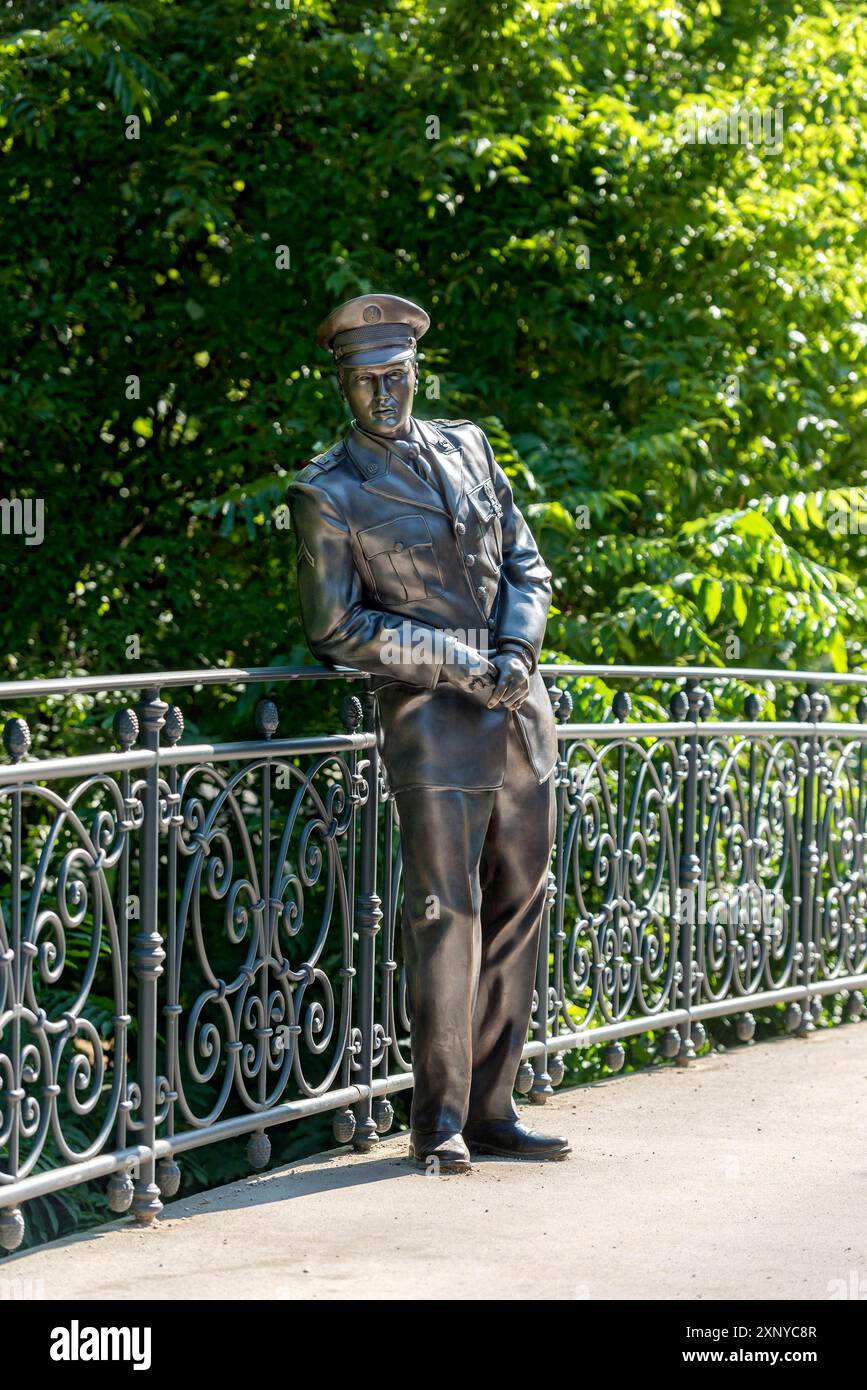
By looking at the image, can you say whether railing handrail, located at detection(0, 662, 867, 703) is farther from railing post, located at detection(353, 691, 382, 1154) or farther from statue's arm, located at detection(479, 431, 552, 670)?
statue's arm, located at detection(479, 431, 552, 670)

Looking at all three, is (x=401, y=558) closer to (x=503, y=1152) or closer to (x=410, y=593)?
(x=410, y=593)

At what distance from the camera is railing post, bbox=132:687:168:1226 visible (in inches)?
174

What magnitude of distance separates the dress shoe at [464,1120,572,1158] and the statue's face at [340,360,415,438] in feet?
6.49

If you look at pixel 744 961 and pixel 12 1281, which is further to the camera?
pixel 744 961

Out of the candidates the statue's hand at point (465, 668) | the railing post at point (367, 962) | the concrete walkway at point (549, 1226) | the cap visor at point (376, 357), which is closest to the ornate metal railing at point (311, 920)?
the railing post at point (367, 962)

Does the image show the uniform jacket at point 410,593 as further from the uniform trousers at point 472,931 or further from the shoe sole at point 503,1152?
the shoe sole at point 503,1152

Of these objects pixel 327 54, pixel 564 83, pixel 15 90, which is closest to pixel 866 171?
pixel 564 83

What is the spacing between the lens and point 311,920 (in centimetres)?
890

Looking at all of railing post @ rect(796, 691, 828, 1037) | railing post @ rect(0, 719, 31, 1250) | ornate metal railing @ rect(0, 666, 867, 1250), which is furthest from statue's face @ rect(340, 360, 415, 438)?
railing post @ rect(796, 691, 828, 1037)

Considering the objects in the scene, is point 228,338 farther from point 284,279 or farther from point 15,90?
point 15,90

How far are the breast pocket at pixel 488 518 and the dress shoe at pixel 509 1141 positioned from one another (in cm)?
159

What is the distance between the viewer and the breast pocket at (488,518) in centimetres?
486

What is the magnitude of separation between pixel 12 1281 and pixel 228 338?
733 centimetres

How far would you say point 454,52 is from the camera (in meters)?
9.77
